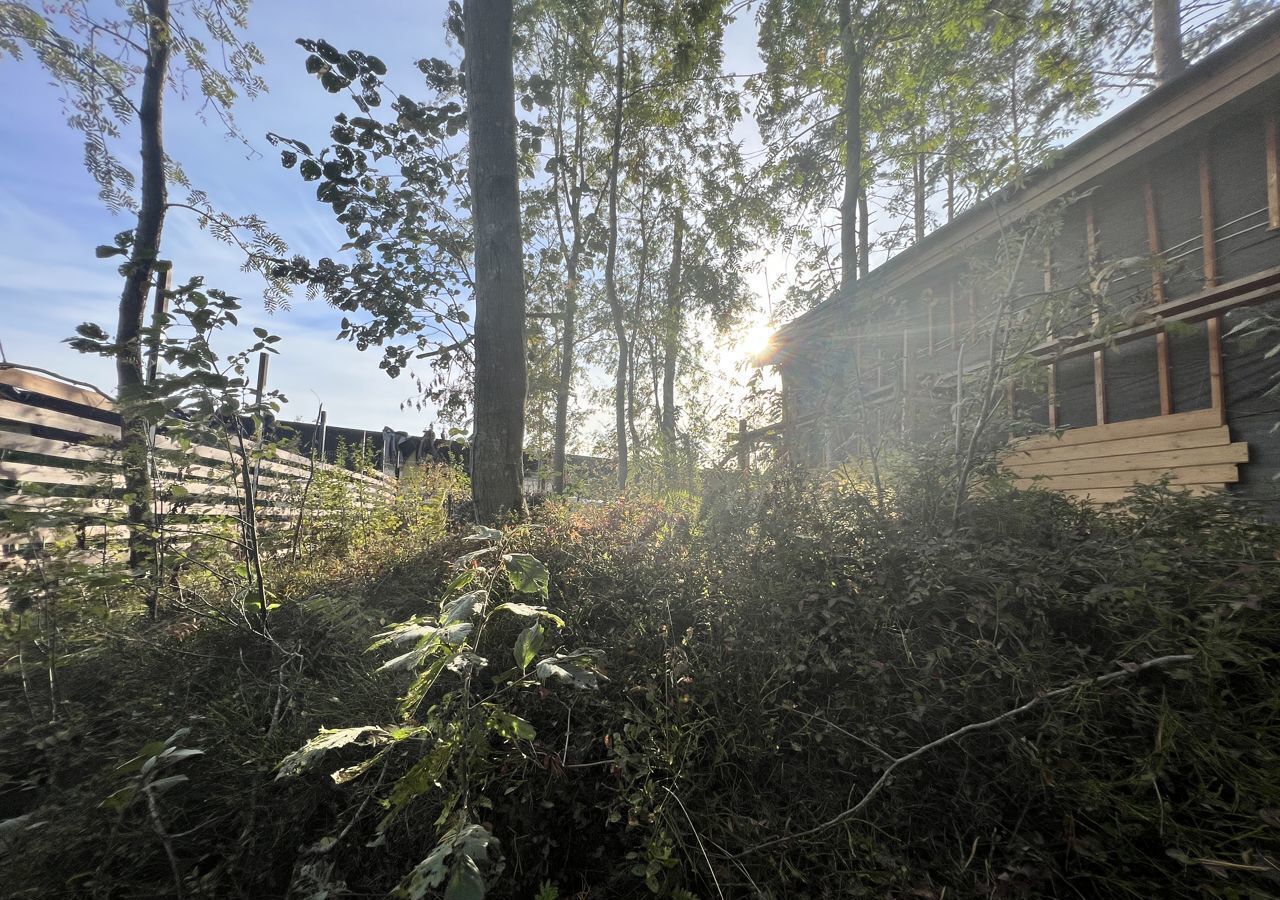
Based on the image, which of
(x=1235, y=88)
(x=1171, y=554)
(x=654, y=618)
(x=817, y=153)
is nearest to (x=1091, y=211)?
(x=1235, y=88)

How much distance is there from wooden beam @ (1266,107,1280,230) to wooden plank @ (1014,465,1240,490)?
2195 millimetres

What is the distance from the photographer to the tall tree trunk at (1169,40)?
28.1 feet

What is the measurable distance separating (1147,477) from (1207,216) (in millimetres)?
2611

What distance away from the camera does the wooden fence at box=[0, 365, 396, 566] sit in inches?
75.7

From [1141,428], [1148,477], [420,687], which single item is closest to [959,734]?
[420,687]

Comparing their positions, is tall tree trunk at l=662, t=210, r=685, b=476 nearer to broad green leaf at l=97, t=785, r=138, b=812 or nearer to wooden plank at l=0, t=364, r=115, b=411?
wooden plank at l=0, t=364, r=115, b=411

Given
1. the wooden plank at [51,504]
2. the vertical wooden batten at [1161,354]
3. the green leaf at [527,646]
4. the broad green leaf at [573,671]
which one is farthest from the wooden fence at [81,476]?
the vertical wooden batten at [1161,354]

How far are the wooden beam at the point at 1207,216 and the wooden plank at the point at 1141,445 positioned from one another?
1528mm

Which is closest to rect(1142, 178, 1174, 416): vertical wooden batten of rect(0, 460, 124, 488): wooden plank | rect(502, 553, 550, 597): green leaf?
rect(502, 553, 550, 597): green leaf

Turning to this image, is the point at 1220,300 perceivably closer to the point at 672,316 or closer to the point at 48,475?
the point at 48,475

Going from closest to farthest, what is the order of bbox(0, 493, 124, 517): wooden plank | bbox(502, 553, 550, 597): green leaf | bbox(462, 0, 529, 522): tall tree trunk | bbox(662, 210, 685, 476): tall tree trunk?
bbox(502, 553, 550, 597): green leaf
bbox(0, 493, 124, 517): wooden plank
bbox(462, 0, 529, 522): tall tree trunk
bbox(662, 210, 685, 476): tall tree trunk

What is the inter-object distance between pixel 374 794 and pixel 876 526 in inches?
87.4

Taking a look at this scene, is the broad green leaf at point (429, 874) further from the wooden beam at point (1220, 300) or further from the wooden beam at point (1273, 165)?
the wooden beam at point (1273, 165)

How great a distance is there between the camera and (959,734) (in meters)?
1.33
